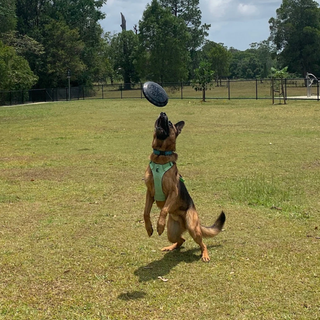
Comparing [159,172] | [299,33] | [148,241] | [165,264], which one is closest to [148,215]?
[159,172]

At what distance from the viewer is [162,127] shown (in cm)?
428

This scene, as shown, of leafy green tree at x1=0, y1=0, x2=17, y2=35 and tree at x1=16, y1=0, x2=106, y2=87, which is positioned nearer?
leafy green tree at x1=0, y1=0, x2=17, y2=35

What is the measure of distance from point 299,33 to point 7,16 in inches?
1865

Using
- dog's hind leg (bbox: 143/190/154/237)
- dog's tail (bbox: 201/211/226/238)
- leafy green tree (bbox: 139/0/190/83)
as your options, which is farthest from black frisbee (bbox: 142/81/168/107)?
leafy green tree (bbox: 139/0/190/83)

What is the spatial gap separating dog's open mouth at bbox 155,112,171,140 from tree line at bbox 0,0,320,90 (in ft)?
116

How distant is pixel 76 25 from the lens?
58.2 meters

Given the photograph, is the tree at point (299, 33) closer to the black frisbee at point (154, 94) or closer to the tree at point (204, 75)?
the tree at point (204, 75)

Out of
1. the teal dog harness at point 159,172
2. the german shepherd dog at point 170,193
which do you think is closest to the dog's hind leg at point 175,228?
the german shepherd dog at point 170,193

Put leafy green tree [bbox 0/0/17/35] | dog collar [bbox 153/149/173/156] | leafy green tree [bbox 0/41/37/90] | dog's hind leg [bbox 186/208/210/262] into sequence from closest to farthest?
dog collar [bbox 153/149/173/156] → dog's hind leg [bbox 186/208/210/262] → leafy green tree [bbox 0/41/37/90] → leafy green tree [bbox 0/0/17/35]

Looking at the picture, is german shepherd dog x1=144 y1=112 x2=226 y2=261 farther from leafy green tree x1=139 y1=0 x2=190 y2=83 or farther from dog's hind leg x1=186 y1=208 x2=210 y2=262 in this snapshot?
leafy green tree x1=139 y1=0 x2=190 y2=83

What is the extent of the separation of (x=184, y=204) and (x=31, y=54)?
162 feet

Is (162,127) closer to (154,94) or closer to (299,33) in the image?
(154,94)

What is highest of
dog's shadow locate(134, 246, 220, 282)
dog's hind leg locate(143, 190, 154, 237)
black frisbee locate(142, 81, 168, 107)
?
black frisbee locate(142, 81, 168, 107)

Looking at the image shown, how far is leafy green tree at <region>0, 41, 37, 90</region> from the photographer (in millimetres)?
41731
